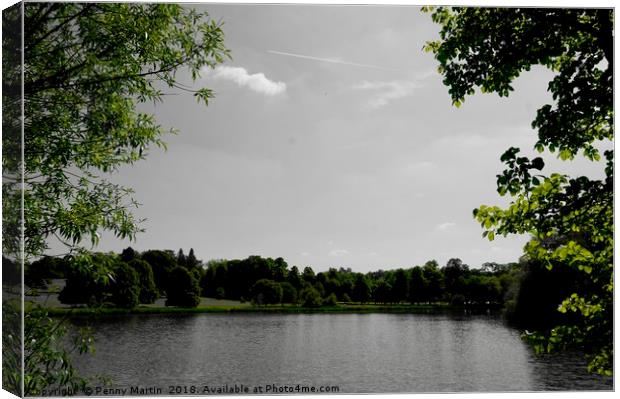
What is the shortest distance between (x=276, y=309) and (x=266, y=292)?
2.85 ft

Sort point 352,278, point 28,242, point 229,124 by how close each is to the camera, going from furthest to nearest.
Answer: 1. point 352,278
2. point 229,124
3. point 28,242

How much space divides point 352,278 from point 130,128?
490 centimetres

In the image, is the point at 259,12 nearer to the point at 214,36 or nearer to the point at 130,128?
the point at 214,36

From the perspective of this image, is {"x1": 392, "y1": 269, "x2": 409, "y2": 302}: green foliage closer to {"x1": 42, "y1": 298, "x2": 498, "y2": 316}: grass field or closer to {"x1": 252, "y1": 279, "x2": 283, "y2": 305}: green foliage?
{"x1": 42, "y1": 298, "x2": 498, "y2": 316}: grass field

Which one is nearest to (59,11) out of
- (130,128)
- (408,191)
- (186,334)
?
(130,128)

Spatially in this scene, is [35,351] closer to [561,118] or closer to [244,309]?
[244,309]

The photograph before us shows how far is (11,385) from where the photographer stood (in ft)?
20.3

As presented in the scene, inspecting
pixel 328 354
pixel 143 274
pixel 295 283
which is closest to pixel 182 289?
pixel 143 274

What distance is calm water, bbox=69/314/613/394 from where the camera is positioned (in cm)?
859

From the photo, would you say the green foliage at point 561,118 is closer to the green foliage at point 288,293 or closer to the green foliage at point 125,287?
the green foliage at point 288,293

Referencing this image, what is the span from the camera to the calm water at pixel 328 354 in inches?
338

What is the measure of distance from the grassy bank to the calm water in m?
0.17

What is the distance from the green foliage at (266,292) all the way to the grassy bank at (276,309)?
0.39ft

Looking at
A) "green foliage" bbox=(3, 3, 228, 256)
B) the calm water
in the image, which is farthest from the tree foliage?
the calm water
